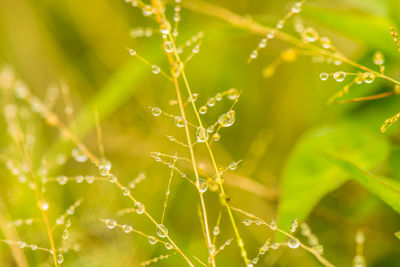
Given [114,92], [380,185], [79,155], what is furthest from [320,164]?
[114,92]

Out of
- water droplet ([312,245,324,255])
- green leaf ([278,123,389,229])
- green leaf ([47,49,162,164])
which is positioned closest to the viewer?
water droplet ([312,245,324,255])

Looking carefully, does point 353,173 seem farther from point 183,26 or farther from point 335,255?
point 183,26

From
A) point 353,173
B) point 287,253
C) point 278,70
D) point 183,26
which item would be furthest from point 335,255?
point 183,26

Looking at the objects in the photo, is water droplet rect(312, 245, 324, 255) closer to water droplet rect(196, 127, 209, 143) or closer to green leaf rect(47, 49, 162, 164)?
water droplet rect(196, 127, 209, 143)

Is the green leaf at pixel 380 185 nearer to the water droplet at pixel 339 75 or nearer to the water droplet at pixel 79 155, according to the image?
the water droplet at pixel 339 75

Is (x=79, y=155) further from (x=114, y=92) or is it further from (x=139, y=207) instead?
(x=114, y=92)

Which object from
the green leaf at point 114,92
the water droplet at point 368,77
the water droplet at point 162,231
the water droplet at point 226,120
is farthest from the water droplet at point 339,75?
the green leaf at point 114,92

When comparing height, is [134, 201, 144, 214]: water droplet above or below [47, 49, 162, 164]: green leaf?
below

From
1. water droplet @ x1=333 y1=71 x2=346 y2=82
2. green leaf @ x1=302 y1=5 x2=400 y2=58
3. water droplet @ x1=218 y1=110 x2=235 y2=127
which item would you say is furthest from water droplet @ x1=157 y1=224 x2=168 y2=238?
green leaf @ x1=302 y1=5 x2=400 y2=58
